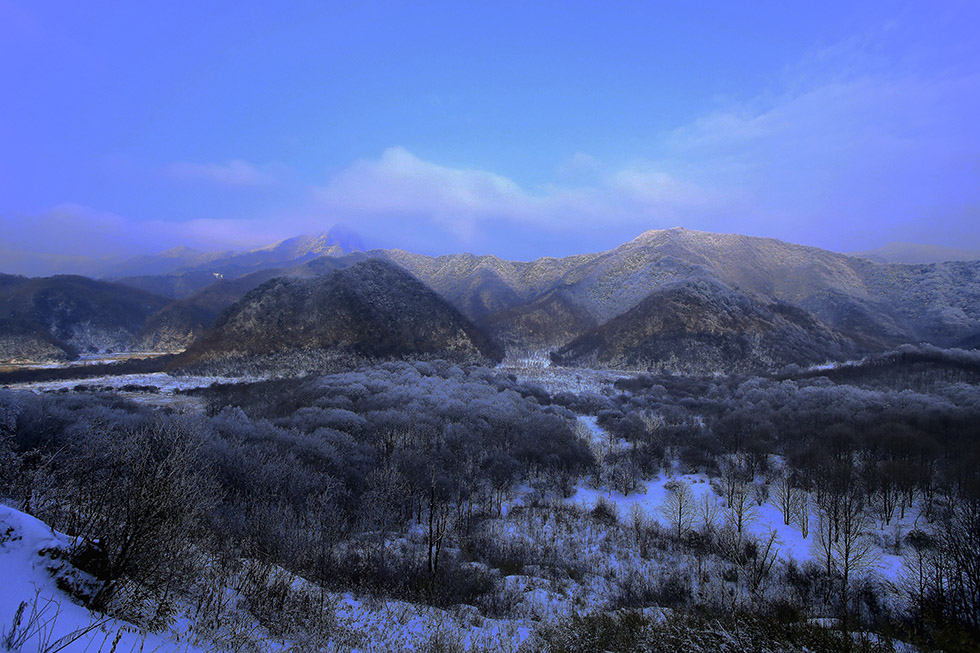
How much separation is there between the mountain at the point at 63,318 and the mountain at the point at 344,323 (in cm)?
3506

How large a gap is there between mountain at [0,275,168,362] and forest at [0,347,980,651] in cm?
7201

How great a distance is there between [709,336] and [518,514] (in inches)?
3731

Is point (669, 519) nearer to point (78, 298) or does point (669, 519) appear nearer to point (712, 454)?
point (712, 454)

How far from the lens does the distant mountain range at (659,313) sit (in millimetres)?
101812

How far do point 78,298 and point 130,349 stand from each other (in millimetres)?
20549

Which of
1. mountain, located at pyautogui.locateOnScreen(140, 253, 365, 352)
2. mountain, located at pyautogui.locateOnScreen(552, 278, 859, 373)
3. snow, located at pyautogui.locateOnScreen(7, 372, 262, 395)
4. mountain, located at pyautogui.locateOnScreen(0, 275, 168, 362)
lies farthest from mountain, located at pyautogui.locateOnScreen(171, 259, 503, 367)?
mountain, located at pyautogui.locateOnScreen(552, 278, 859, 373)

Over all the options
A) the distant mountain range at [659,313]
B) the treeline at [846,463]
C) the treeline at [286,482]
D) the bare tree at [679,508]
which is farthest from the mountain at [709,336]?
the bare tree at [679,508]

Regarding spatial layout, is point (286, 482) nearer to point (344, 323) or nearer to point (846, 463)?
point (846, 463)

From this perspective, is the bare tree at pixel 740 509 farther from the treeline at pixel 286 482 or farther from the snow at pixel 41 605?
the snow at pixel 41 605

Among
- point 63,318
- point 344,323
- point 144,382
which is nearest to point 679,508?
point 144,382

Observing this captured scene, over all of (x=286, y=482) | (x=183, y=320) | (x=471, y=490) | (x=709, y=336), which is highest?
(x=183, y=320)

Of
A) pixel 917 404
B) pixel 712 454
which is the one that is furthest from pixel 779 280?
pixel 712 454

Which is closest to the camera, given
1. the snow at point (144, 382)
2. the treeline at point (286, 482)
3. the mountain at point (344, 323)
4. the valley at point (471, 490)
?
the treeline at point (286, 482)

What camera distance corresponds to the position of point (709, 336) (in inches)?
4326
